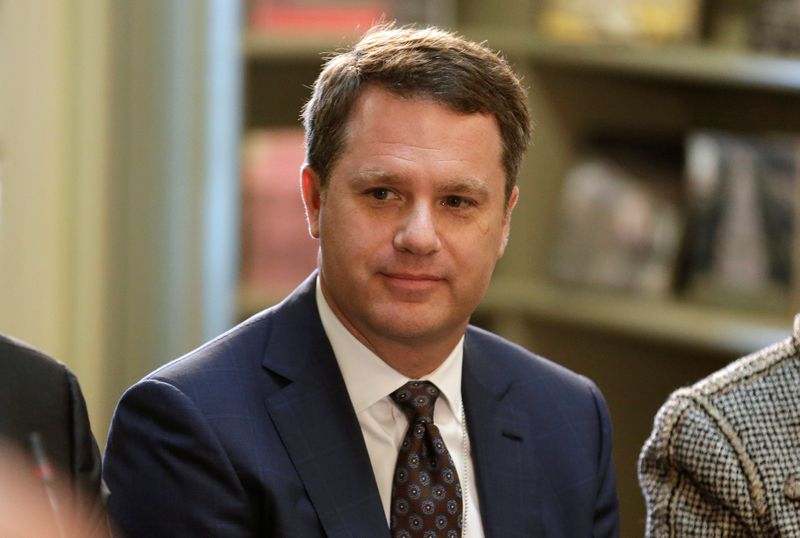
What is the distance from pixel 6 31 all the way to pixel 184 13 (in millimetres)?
348

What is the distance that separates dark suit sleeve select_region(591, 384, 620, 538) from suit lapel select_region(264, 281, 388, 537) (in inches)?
13.5

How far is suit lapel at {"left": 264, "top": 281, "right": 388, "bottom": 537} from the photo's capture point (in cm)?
160

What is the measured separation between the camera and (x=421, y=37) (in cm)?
167

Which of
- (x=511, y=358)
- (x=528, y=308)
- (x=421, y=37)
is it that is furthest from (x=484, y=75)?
(x=528, y=308)

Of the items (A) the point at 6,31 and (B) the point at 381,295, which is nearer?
(B) the point at 381,295

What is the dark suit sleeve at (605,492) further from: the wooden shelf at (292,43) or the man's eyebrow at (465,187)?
the wooden shelf at (292,43)

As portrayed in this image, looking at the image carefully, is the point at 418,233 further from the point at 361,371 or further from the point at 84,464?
the point at 84,464

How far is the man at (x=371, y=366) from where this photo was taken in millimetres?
1572

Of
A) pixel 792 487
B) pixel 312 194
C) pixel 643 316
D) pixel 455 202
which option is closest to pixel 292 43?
pixel 643 316

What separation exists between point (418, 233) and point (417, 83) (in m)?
0.17

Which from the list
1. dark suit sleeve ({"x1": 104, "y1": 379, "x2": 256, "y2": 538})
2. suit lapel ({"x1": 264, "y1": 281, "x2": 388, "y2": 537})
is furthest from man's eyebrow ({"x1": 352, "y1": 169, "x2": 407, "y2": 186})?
dark suit sleeve ({"x1": 104, "y1": 379, "x2": 256, "y2": 538})

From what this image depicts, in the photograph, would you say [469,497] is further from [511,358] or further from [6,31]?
[6,31]

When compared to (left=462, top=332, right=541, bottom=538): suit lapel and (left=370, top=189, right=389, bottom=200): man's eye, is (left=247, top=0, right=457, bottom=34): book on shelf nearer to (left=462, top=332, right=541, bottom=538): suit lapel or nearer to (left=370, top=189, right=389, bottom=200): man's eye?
(left=462, top=332, right=541, bottom=538): suit lapel

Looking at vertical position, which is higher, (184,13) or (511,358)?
(184,13)
